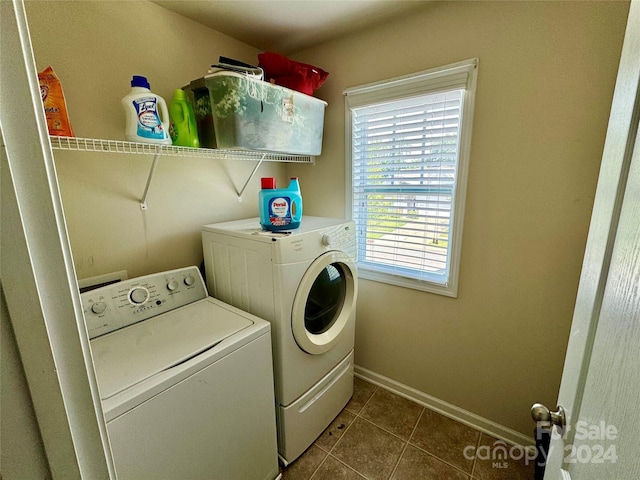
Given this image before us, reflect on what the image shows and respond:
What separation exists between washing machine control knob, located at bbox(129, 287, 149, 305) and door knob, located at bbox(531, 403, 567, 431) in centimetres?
147

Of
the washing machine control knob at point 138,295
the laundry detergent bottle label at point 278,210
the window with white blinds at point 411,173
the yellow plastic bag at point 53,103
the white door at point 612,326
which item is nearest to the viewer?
the white door at point 612,326

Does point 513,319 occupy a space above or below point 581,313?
below

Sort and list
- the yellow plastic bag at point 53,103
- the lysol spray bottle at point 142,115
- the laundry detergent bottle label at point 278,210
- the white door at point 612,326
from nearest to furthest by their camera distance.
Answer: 1. the white door at point 612,326
2. the yellow plastic bag at point 53,103
3. the lysol spray bottle at point 142,115
4. the laundry detergent bottle label at point 278,210

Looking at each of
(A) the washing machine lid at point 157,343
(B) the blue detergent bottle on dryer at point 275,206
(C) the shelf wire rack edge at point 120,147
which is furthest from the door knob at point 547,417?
(C) the shelf wire rack edge at point 120,147

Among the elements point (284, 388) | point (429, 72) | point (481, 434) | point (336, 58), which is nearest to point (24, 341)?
point (284, 388)

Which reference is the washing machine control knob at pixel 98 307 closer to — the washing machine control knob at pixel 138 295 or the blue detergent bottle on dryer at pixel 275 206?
the washing machine control knob at pixel 138 295

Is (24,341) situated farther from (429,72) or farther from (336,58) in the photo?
(336,58)

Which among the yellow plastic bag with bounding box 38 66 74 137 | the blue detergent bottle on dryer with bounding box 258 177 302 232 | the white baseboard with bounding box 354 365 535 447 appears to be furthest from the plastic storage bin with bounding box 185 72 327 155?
the white baseboard with bounding box 354 365 535 447

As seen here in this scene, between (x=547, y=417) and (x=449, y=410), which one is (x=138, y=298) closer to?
(x=547, y=417)

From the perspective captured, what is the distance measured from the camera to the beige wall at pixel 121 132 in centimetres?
117

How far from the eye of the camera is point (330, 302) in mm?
1758

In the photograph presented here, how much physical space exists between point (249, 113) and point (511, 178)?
4.38 feet

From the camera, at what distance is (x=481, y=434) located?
165 cm

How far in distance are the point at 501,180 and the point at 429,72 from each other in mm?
697
